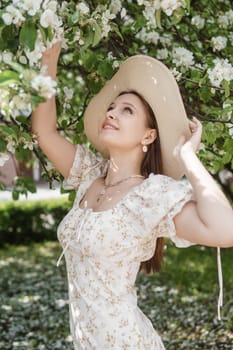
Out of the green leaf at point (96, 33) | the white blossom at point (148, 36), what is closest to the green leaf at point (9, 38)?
the green leaf at point (96, 33)

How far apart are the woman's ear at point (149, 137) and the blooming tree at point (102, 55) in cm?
42

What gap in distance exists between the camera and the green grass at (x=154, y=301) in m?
6.21

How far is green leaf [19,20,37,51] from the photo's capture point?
2352 millimetres

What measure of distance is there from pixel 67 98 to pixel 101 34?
2.76ft

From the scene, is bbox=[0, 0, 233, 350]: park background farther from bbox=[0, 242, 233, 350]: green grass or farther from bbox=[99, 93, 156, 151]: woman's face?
bbox=[99, 93, 156, 151]: woman's face

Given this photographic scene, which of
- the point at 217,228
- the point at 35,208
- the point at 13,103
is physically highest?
the point at 13,103

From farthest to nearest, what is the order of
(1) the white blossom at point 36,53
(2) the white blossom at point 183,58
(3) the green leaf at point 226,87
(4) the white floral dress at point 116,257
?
(2) the white blossom at point 183,58 < (3) the green leaf at point 226,87 < (4) the white floral dress at point 116,257 < (1) the white blossom at point 36,53

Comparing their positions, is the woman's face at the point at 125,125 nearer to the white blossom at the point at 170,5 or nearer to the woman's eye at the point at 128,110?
the woman's eye at the point at 128,110

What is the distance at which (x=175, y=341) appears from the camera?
19.9 feet

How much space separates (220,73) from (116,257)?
3.69 ft

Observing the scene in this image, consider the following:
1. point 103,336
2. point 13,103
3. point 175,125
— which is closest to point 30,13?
point 13,103

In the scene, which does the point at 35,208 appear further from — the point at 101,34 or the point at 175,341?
the point at 101,34

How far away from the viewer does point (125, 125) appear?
107 inches

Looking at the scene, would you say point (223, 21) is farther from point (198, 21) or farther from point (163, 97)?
point (163, 97)
